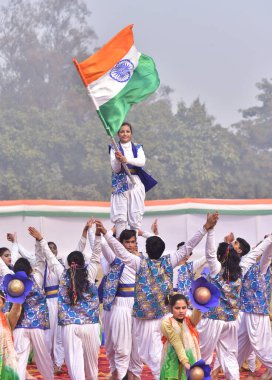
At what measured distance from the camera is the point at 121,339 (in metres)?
11.5

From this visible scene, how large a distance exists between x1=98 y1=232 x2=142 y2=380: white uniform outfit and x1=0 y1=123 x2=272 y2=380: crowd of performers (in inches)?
0.4

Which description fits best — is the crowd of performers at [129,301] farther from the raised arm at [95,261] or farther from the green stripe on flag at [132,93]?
the green stripe on flag at [132,93]

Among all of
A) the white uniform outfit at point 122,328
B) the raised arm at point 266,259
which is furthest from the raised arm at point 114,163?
the raised arm at point 266,259

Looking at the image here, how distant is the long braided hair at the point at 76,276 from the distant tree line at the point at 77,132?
398 inches

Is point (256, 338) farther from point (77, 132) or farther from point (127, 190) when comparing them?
point (77, 132)

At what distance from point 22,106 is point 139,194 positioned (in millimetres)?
9276

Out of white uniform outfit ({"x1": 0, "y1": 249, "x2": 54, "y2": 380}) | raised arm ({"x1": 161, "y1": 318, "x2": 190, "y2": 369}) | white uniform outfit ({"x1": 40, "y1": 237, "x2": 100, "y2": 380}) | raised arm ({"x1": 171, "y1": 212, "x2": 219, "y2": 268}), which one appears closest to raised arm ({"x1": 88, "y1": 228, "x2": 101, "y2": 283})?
white uniform outfit ({"x1": 40, "y1": 237, "x2": 100, "y2": 380})

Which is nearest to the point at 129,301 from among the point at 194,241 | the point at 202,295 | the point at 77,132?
the point at 194,241

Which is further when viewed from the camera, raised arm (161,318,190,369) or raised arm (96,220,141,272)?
raised arm (96,220,141,272)

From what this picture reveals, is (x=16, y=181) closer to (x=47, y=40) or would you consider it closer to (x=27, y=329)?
(x=47, y=40)

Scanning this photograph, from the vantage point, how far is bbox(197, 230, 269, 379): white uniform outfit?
1097 centimetres

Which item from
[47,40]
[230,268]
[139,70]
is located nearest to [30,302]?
[230,268]

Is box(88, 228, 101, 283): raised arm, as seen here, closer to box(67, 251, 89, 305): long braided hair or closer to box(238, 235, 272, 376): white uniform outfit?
box(67, 251, 89, 305): long braided hair

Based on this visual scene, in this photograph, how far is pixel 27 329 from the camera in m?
10.9
